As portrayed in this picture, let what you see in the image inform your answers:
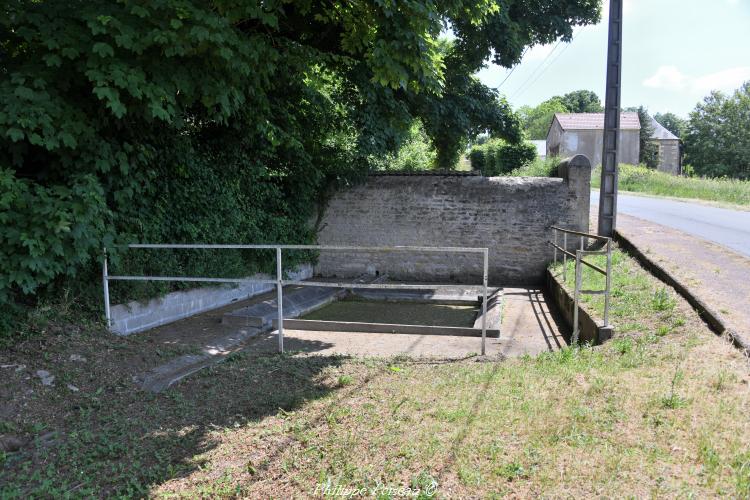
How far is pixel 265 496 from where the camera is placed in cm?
308

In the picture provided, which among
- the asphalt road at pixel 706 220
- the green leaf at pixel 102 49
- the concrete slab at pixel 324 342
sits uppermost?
the green leaf at pixel 102 49

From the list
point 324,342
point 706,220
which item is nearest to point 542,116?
point 706,220

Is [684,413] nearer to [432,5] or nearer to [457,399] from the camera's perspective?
[457,399]

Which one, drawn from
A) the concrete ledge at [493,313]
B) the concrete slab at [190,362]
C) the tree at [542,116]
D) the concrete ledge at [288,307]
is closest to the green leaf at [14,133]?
the concrete slab at [190,362]

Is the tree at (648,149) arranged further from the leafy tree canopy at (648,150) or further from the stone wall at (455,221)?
the stone wall at (455,221)

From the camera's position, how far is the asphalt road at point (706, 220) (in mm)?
10581

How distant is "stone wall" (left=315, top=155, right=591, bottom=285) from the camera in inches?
476

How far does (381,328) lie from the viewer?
23.4ft

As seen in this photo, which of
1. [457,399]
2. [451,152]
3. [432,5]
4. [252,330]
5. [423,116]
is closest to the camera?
[457,399]

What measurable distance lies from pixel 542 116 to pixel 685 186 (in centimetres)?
7519

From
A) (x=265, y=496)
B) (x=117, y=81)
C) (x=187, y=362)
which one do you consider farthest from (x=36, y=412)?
(x=117, y=81)

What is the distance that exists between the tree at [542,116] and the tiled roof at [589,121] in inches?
1639

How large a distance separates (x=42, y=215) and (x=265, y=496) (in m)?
3.81

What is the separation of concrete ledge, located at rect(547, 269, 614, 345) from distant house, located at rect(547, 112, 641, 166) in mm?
40078
